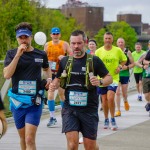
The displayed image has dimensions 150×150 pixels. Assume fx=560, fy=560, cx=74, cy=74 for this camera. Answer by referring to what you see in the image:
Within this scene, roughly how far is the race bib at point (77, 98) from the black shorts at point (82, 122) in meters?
0.10

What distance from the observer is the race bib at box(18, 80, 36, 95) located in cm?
742

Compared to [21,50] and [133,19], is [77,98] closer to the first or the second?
[21,50]

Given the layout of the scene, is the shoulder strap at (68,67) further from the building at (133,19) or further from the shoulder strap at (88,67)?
the building at (133,19)

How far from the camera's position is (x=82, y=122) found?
697 centimetres

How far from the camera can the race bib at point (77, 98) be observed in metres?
6.92

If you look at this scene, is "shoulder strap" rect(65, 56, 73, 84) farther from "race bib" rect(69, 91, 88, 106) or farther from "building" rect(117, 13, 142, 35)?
"building" rect(117, 13, 142, 35)

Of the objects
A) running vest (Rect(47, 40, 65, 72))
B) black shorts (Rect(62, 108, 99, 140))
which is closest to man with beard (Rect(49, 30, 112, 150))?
black shorts (Rect(62, 108, 99, 140))

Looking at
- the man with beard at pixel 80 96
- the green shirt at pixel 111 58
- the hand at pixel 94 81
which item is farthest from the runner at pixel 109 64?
the hand at pixel 94 81

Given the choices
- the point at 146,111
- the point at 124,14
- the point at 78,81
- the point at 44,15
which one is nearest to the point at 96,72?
the point at 78,81

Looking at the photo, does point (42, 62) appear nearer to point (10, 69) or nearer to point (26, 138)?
point (10, 69)

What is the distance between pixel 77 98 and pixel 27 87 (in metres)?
0.85

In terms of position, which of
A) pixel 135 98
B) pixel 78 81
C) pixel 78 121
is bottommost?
pixel 135 98

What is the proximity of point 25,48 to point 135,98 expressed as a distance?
513 inches

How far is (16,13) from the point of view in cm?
3762
